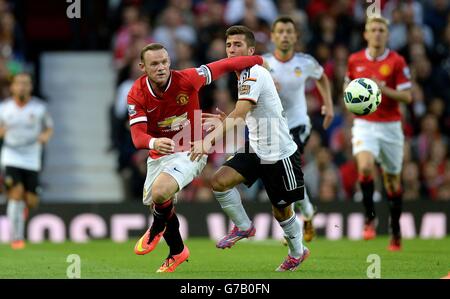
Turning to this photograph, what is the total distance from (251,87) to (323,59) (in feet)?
27.7

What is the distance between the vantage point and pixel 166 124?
9.56 m

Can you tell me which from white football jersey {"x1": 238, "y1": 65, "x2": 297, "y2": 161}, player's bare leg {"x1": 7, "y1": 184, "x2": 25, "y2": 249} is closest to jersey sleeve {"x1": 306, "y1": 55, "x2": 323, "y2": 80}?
white football jersey {"x1": 238, "y1": 65, "x2": 297, "y2": 161}

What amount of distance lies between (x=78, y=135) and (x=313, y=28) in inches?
185

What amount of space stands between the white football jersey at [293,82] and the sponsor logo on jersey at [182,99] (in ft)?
7.93

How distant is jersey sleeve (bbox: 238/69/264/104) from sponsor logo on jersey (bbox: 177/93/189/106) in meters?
0.54

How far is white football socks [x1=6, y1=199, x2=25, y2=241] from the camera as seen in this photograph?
1433cm

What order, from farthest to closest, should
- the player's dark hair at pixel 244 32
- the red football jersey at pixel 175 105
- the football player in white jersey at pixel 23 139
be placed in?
the football player in white jersey at pixel 23 139 < the player's dark hair at pixel 244 32 < the red football jersey at pixel 175 105

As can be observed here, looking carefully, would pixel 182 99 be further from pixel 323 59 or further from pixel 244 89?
pixel 323 59

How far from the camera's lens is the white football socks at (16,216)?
14334 mm

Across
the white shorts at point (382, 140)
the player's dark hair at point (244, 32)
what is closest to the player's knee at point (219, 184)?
the player's dark hair at point (244, 32)

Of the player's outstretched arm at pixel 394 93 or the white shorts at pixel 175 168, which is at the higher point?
the player's outstretched arm at pixel 394 93

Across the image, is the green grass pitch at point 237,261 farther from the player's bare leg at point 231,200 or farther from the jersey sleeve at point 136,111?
the jersey sleeve at point 136,111
